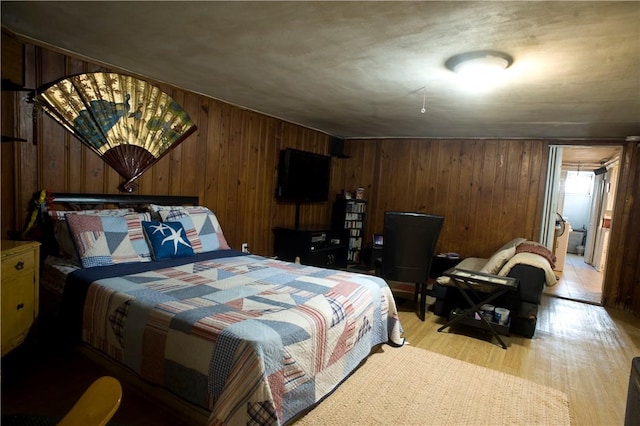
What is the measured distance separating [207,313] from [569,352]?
305 centimetres

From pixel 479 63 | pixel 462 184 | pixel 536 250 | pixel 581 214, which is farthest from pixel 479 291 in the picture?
pixel 581 214

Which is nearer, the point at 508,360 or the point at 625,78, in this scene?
the point at 625,78

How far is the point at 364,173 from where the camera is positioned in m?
6.19

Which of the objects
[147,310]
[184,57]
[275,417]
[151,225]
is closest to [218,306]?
[147,310]

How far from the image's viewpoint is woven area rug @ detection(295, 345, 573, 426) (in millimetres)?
2045

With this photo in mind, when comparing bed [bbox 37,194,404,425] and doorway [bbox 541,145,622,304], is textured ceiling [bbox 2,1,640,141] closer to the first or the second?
bed [bbox 37,194,404,425]

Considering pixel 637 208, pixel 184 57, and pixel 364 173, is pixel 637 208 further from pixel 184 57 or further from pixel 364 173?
pixel 184 57

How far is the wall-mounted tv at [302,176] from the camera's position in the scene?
483 centimetres

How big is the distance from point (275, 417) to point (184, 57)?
96.1 inches

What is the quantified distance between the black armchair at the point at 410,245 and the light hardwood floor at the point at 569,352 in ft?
1.55

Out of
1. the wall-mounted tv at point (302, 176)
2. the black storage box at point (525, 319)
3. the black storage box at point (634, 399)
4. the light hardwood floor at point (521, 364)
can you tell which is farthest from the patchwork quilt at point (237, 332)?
the wall-mounted tv at point (302, 176)

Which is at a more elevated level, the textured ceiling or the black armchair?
the textured ceiling

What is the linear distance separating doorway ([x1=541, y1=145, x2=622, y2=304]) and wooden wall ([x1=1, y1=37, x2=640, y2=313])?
0.26 m

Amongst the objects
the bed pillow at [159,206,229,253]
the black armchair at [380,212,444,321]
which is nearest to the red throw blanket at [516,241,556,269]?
the black armchair at [380,212,444,321]
